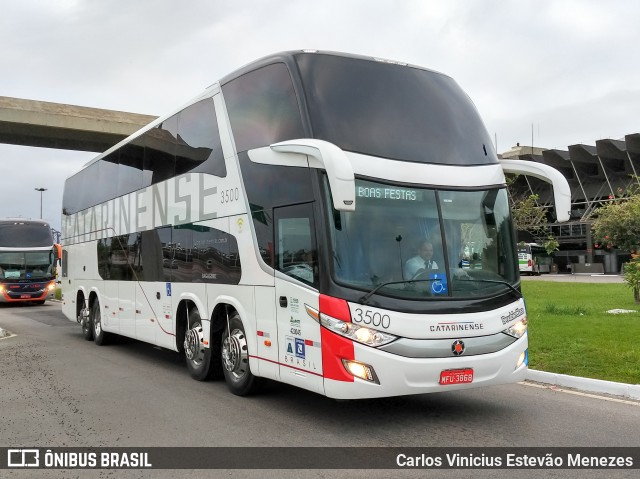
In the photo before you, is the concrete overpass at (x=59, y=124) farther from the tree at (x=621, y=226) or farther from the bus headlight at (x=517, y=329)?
the tree at (x=621, y=226)

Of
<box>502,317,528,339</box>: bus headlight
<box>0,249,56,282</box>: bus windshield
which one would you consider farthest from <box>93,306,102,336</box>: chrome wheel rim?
<box>0,249,56,282</box>: bus windshield

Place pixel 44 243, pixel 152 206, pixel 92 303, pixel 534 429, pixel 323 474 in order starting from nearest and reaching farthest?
pixel 323 474
pixel 534 429
pixel 152 206
pixel 92 303
pixel 44 243

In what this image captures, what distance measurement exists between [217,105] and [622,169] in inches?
2345

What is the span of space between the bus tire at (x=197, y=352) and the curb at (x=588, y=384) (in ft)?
14.9

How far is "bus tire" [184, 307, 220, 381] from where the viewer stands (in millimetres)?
9070

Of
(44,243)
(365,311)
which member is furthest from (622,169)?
(365,311)

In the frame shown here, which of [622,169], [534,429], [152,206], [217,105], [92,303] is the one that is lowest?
[534,429]

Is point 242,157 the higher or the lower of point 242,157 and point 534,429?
the higher

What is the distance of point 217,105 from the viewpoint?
8.82 meters

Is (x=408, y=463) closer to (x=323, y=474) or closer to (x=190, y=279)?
(x=323, y=474)

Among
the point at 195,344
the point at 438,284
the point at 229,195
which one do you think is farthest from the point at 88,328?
the point at 438,284

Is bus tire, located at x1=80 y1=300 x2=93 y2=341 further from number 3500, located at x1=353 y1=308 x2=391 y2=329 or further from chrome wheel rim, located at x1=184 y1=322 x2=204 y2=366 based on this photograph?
number 3500, located at x1=353 y1=308 x2=391 y2=329

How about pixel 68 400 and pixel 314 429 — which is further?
pixel 68 400

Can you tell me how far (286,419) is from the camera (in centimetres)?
700
